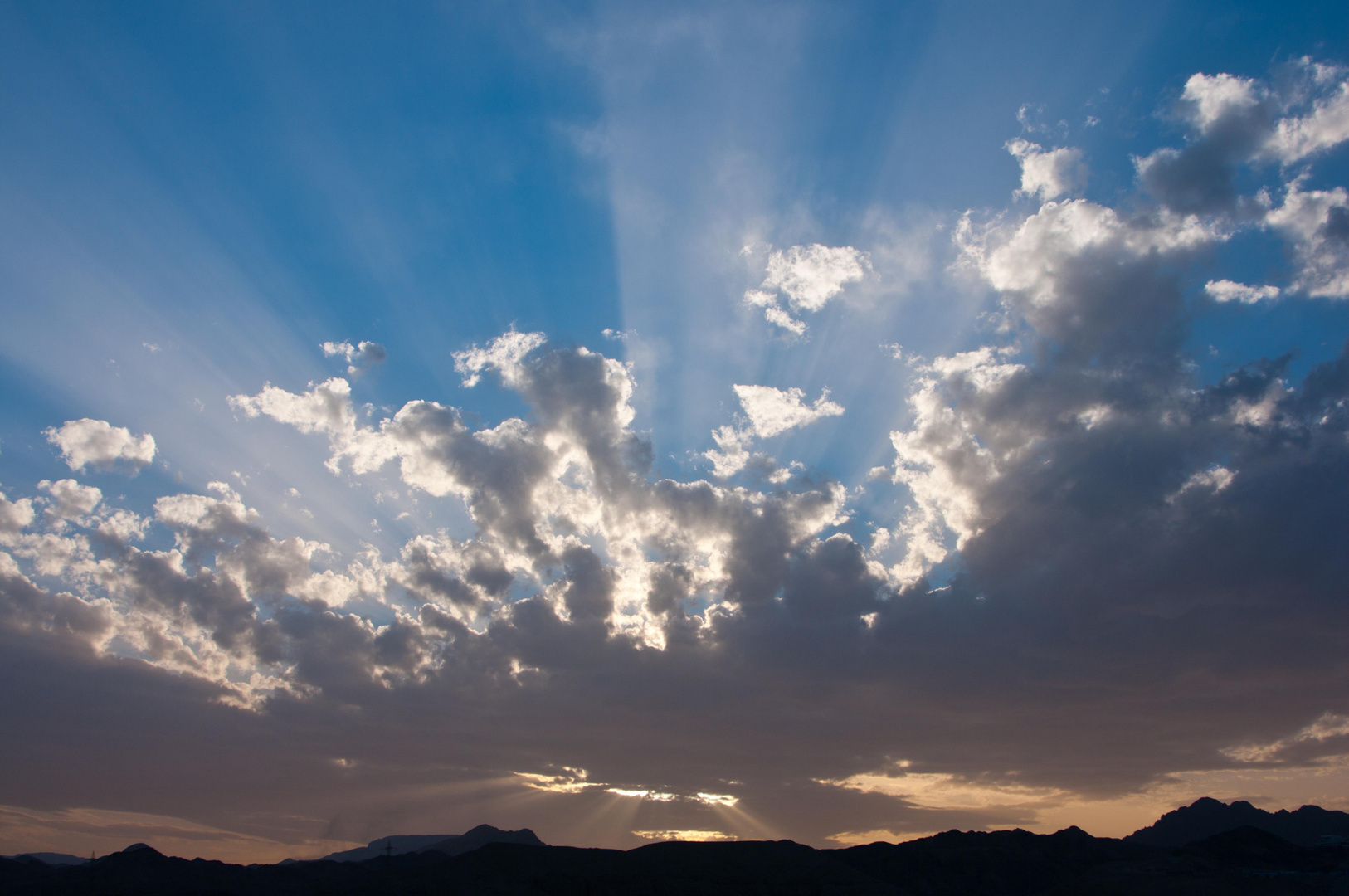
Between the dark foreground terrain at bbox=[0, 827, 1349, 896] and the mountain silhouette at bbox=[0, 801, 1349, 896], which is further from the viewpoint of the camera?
the dark foreground terrain at bbox=[0, 827, 1349, 896]

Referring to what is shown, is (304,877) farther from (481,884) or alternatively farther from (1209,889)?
(1209,889)

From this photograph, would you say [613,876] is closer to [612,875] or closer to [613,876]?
[613,876]

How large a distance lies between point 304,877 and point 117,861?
44101 millimetres

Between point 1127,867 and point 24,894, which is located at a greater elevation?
point 1127,867

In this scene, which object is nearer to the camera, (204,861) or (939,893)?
(204,861)

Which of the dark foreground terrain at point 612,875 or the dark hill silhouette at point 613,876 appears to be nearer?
the dark hill silhouette at point 613,876

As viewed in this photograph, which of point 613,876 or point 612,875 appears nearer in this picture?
point 613,876

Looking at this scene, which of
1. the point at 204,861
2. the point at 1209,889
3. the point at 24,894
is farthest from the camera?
the point at 204,861

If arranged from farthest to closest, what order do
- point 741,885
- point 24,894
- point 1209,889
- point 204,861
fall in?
1. point 204,861
2. point 741,885
3. point 24,894
4. point 1209,889

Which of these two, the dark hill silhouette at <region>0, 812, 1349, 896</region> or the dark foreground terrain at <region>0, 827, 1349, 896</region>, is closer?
the dark hill silhouette at <region>0, 812, 1349, 896</region>

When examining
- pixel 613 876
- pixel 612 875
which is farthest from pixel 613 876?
pixel 612 875

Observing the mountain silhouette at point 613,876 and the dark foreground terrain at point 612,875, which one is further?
the dark foreground terrain at point 612,875

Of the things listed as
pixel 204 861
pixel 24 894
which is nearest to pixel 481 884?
pixel 204 861

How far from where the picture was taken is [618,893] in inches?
6304
